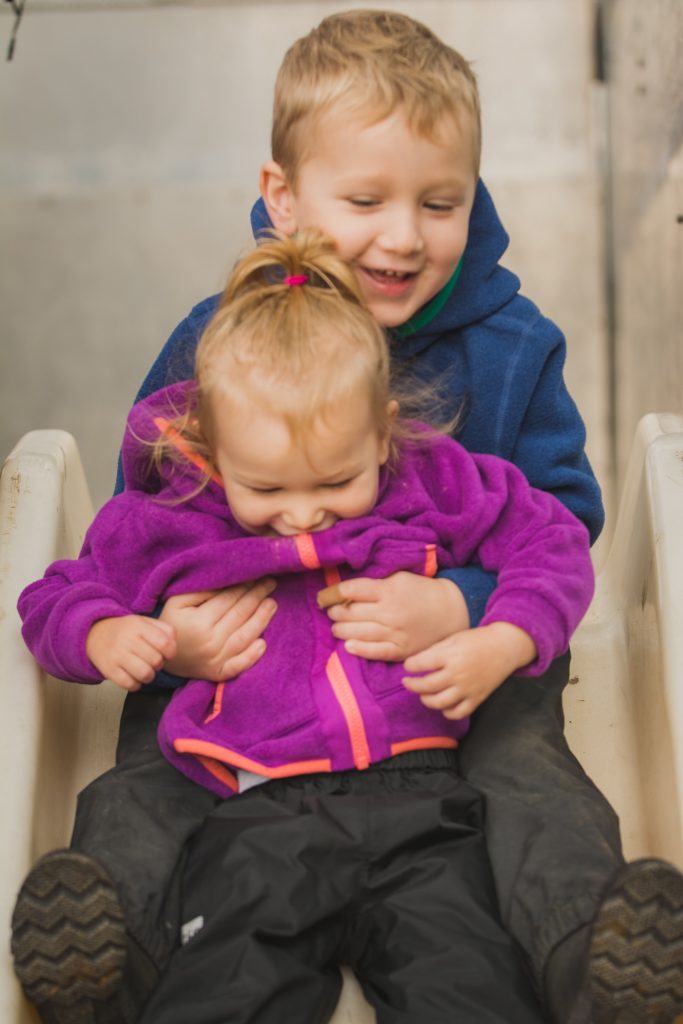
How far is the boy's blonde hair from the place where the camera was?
126 cm

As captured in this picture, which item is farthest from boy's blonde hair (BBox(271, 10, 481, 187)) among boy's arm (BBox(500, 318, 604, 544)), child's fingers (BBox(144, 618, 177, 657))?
child's fingers (BBox(144, 618, 177, 657))

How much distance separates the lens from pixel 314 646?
1.23 m

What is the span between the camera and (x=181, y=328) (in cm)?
147

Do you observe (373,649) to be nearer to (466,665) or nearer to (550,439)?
(466,665)

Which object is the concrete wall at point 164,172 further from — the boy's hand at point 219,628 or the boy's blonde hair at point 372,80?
the boy's hand at point 219,628

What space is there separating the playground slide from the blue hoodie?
0.11 metres

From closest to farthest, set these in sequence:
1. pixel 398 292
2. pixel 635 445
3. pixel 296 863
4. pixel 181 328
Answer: pixel 296 863, pixel 398 292, pixel 181 328, pixel 635 445

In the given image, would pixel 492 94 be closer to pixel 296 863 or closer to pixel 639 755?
pixel 639 755

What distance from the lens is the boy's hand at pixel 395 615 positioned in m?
1.20

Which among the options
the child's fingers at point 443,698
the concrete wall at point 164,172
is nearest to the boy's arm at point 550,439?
the child's fingers at point 443,698

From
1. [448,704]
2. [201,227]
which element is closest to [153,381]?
[448,704]

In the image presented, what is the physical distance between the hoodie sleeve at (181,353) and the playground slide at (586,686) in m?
0.12

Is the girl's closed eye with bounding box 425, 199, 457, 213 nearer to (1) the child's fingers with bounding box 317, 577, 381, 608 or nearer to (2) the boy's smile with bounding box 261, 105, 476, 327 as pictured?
(2) the boy's smile with bounding box 261, 105, 476, 327

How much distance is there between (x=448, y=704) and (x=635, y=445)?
0.55m
